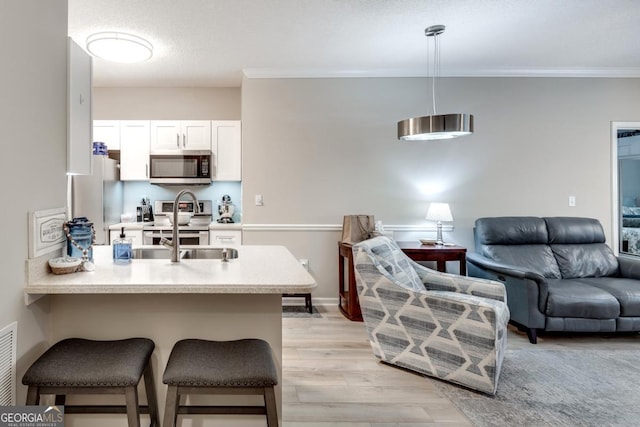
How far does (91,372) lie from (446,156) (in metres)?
3.73

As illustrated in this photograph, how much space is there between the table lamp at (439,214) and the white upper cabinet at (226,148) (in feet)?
7.33

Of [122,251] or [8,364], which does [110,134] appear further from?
[8,364]

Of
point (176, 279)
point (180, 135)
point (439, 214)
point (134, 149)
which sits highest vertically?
point (180, 135)

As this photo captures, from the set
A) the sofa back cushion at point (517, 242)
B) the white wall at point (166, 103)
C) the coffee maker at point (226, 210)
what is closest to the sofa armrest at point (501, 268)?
the sofa back cushion at point (517, 242)

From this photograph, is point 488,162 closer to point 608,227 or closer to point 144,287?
point 608,227

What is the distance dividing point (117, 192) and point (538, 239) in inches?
188

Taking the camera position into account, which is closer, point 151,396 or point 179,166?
point 151,396

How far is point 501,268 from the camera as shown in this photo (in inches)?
123

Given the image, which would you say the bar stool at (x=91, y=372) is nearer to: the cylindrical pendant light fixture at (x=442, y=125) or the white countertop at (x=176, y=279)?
the white countertop at (x=176, y=279)

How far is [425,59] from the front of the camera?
3643mm

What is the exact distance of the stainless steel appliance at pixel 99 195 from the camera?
3.58 m

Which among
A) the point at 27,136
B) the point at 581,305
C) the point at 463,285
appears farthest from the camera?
the point at 581,305

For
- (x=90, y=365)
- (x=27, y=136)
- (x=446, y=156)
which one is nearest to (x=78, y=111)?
(x=27, y=136)

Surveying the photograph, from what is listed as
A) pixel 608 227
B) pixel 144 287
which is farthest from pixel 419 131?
pixel 608 227
